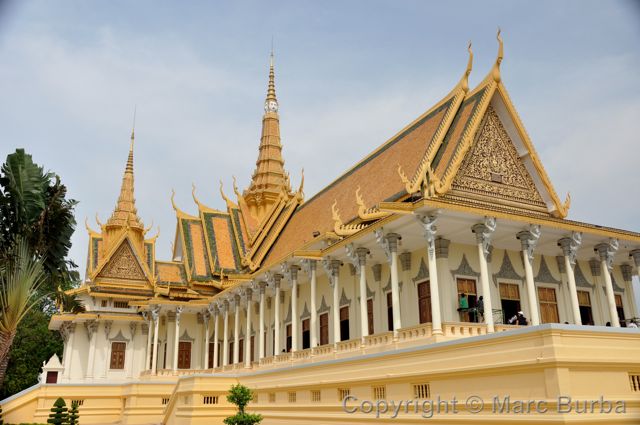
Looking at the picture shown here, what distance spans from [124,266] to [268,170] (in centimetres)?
941

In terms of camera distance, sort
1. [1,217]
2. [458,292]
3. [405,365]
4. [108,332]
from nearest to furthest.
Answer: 1. [405,365]
2. [458,292]
3. [1,217]
4. [108,332]

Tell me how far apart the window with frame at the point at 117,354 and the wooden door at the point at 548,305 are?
20.3 meters

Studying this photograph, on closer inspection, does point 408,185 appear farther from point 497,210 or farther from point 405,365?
point 405,365

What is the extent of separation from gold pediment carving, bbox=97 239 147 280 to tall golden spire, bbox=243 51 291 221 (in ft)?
22.0

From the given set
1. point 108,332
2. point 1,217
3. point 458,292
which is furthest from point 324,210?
→ point 108,332

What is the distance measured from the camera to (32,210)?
53.7ft

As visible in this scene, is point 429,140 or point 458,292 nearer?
point 458,292

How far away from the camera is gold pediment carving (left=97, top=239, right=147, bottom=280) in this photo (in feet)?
97.1

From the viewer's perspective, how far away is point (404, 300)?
15453 millimetres

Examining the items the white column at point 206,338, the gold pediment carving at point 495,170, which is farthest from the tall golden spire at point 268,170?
the gold pediment carving at point 495,170

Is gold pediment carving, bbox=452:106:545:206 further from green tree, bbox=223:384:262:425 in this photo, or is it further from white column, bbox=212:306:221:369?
white column, bbox=212:306:221:369

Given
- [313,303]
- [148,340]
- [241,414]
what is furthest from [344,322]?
[148,340]

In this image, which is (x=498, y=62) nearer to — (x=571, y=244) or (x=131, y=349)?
(x=571, y=244)

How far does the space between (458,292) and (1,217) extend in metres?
12.9
